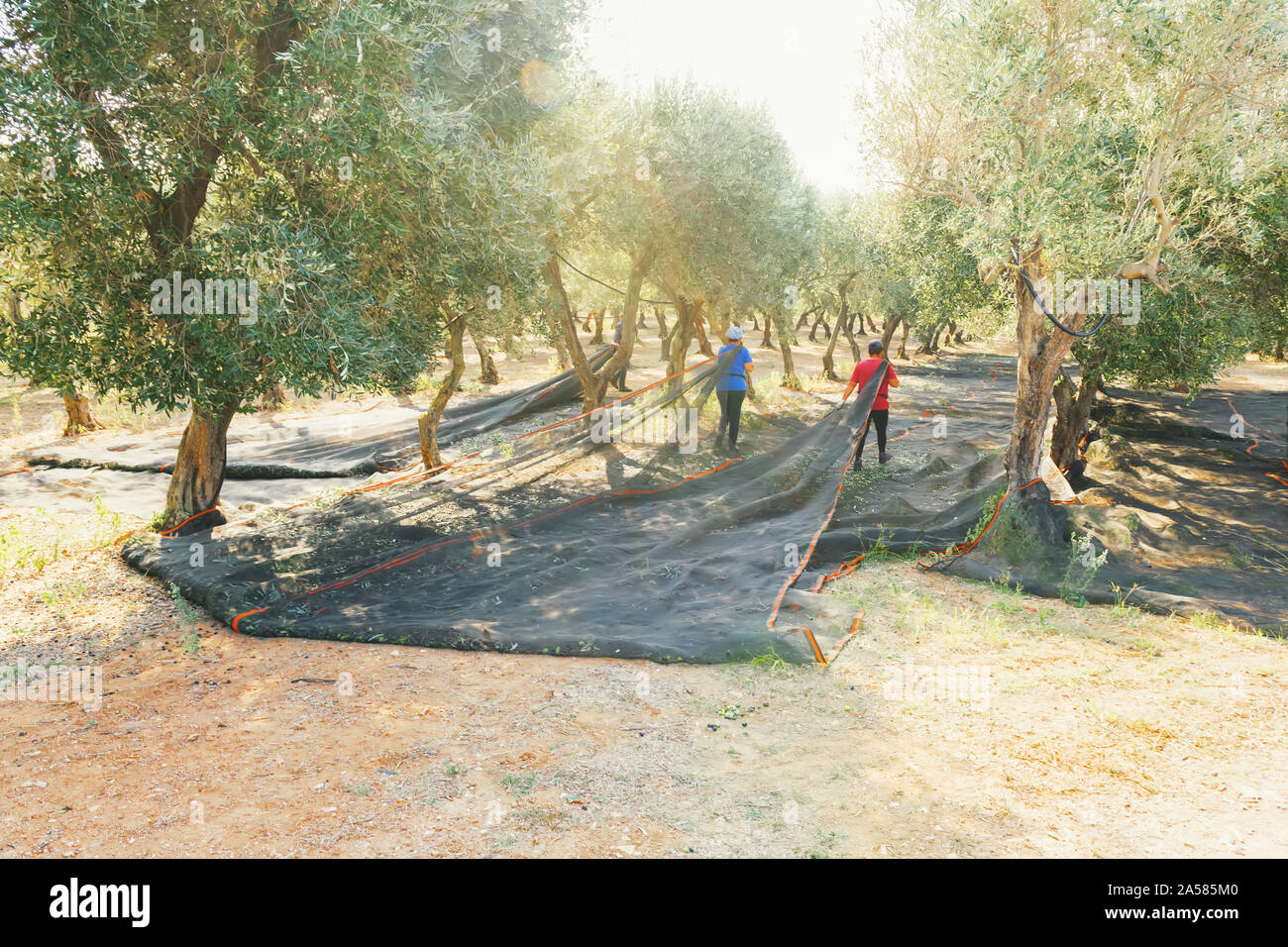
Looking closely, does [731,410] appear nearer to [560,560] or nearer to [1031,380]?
[1031,380]

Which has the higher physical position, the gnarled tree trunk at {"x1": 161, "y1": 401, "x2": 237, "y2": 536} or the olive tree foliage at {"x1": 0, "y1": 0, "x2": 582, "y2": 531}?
the olive tree foliage at {"x1": 0, "y1": 0, "x2": 582, "y2": 531}

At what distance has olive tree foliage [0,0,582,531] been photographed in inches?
241

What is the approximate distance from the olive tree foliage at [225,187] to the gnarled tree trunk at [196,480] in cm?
174

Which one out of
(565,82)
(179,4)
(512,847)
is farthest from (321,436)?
(512,847)

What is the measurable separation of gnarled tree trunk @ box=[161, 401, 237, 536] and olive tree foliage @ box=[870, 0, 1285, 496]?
909 centimetres

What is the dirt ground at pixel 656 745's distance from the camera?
3.82 m

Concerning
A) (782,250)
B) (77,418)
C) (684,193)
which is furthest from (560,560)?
(77,418)

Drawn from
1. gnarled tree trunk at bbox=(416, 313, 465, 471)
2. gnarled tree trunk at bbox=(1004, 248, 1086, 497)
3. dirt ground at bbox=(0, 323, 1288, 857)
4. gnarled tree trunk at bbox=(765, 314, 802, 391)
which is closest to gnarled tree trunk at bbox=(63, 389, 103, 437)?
gnarled tree trunk at bbox=(416, 313, 465, 471)

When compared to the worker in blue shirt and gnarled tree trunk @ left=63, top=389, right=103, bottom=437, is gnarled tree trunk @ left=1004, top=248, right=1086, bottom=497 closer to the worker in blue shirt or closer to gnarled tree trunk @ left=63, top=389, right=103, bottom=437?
the worker in blue shirt

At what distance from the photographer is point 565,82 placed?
11570 mm

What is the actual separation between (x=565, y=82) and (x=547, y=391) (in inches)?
302

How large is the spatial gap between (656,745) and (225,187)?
23.5 feet
